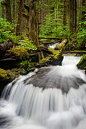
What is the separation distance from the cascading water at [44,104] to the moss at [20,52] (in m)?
1.75

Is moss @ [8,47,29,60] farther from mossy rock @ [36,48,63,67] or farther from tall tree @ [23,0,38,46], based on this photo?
tall tree @ [23,0,38,46]

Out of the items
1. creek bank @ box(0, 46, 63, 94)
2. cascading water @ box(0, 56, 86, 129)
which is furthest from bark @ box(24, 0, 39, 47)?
cascading water @ box(0, 56, 86, 129)

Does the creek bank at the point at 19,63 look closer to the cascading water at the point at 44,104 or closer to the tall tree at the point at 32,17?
the cascading water at the point at 44,104

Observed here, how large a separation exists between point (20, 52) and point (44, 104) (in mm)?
3688

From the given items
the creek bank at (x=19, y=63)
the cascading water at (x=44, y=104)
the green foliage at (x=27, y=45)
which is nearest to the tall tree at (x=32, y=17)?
the green foliage at (x=27, y=45)

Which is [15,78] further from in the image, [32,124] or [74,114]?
[74,114]

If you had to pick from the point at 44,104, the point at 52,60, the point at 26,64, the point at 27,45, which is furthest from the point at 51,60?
the point at 44,104

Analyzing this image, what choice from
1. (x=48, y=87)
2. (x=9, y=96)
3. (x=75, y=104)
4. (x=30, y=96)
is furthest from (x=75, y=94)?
(x=9, y=96)

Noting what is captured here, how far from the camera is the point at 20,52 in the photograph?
6965 millimetres

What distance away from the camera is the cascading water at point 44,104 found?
390 centimetres

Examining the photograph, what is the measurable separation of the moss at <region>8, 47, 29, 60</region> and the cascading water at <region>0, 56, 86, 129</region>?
1751mm

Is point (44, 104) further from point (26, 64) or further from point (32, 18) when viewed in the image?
point (32, 18)

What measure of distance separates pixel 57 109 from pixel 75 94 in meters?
0.96

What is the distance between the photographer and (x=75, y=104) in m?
4.32
